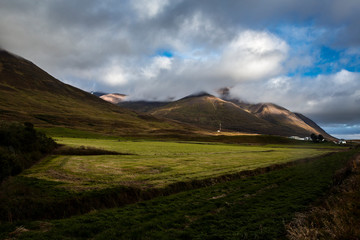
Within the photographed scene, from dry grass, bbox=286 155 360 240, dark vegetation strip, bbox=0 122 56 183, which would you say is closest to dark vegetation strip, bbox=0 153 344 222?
dark vegetation strip, bbox=0 122 56 183

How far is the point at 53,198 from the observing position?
54.9 feet

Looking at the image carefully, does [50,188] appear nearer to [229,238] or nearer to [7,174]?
[7,174]

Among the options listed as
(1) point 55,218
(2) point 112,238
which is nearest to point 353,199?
(2) point 112,238

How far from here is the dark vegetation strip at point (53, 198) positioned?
49.7 ft

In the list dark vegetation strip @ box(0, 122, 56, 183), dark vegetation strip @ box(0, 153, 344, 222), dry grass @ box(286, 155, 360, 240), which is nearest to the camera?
dry grass @ box(286, 155, 360, 240)

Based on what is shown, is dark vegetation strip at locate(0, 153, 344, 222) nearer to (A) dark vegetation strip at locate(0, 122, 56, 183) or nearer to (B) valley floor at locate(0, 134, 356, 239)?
(B) valley floor at locate(0, 134, 356, 239)

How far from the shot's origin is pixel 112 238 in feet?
37.4

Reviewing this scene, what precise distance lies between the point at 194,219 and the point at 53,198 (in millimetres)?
11959

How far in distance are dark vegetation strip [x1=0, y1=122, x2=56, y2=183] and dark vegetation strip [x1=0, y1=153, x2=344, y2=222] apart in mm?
3188

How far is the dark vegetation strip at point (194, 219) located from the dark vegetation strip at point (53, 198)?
1.88 meters

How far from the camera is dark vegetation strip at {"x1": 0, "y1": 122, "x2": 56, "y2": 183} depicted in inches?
908

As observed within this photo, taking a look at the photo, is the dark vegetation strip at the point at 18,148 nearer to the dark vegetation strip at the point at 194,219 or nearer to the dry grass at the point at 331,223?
the dark vegetation strip at the point at 194,219

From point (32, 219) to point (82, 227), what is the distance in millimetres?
4932

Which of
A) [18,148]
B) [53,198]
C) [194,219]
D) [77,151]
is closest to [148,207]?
[194,219]
